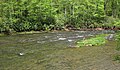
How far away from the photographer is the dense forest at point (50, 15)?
46.8m

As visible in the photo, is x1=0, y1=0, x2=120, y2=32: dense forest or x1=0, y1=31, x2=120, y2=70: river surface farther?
x1=0, y1=0, x2=120, y2=32: dense forest

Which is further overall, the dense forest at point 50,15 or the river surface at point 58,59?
the dense forest at point 50,15

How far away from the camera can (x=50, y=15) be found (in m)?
51.7

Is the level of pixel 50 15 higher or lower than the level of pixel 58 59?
lower

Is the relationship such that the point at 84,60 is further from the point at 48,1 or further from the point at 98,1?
the point at 98,1

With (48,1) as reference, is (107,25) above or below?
below

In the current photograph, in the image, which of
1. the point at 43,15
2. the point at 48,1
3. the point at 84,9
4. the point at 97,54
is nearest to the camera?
the point at 97,54

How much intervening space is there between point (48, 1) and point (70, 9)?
6.98 metres

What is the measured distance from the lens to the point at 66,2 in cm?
5956

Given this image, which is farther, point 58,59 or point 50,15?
point 50,15

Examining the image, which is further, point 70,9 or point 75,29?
point 70,9

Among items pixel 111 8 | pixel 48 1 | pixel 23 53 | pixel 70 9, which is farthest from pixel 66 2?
pixel 23 53

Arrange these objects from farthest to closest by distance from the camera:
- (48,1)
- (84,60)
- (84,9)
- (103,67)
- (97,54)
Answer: (84,9) → (48,1) → (97,54) → (84,60) → (103,67)

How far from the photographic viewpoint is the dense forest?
153 ft
